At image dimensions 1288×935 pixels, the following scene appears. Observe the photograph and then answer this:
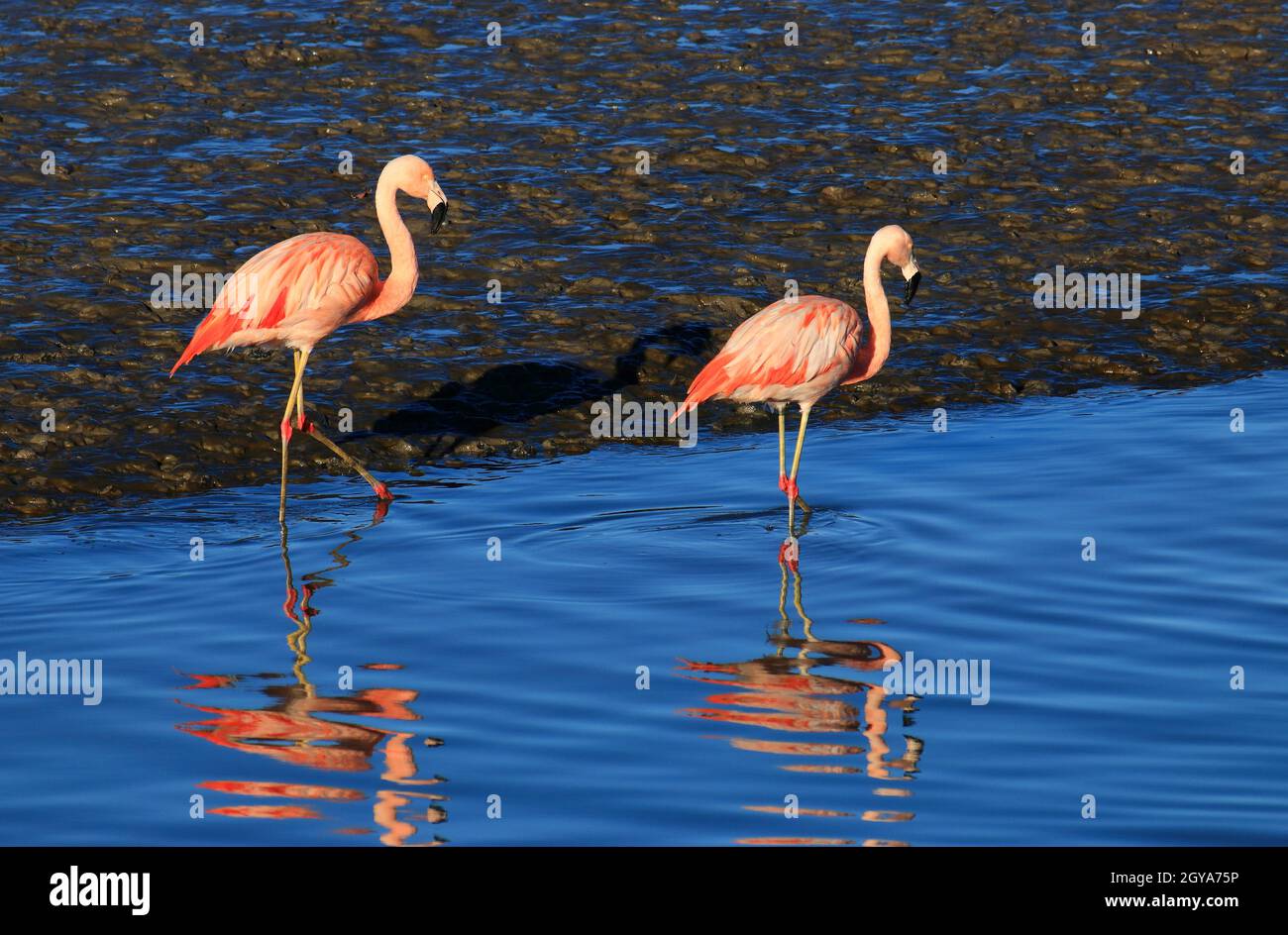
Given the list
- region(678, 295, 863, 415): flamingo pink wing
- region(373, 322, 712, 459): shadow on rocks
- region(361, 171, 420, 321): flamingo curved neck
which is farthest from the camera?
region(373, 322, 712, 459): shadow on rocks

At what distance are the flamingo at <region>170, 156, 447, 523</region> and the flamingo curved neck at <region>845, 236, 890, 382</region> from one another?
2762 millimetres

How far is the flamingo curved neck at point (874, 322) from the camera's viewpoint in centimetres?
1195

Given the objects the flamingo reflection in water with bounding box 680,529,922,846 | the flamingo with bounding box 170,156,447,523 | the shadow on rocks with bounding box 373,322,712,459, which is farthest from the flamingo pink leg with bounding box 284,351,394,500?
the flamingo reflection in water with bounding box 680,529,922,846

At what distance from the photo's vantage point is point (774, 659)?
30.1 feet

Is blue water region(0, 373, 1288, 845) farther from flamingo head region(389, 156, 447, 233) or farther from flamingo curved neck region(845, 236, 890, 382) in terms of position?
flamingo head region(389, 156, 447, 233)

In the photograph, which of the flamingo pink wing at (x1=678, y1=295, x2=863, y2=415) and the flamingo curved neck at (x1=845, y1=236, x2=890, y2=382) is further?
the flamingo curved neck at (x1=845, y1=236, x2=890, y2=382)

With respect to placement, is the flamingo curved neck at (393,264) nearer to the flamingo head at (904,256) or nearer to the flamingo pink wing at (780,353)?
the flamingo pink wing at (780,353)

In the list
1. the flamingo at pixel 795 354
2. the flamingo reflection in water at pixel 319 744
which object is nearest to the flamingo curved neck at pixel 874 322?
the flamingo at pixel 795 354

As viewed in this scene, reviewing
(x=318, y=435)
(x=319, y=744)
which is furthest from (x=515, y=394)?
(x=319, y=744)

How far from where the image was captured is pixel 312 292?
39.8ft

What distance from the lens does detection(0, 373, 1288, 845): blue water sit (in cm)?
739

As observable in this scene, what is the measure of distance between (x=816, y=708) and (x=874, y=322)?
13.0ft

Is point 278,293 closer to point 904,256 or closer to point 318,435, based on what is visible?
point 318,435

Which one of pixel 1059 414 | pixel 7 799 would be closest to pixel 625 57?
pixel 1059 414
